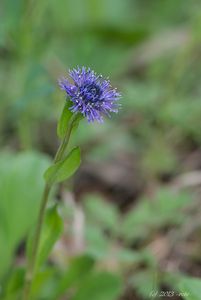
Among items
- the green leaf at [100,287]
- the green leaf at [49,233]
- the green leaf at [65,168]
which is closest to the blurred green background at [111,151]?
the green leaf at [100,287]

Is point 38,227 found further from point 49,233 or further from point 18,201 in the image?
point 18,201

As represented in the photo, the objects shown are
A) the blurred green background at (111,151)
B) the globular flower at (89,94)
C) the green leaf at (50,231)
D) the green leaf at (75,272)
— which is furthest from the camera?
the blurred green background at (111,151)

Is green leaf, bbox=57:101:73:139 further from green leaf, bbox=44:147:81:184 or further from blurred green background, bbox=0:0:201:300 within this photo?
blurred green background, bbox=0:0:201:300

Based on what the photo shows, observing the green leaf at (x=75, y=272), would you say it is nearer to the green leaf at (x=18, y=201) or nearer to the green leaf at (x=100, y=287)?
the green leaf at (x=100, y=287)

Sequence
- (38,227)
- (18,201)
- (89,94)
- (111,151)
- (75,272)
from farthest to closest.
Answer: (111,151) → (18,201) → (75,272) → (38,227) → (89,94)

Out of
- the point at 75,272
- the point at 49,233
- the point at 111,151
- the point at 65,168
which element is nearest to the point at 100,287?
the point at 75,272

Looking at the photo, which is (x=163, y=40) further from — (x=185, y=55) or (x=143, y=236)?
(x=143, y=236)
